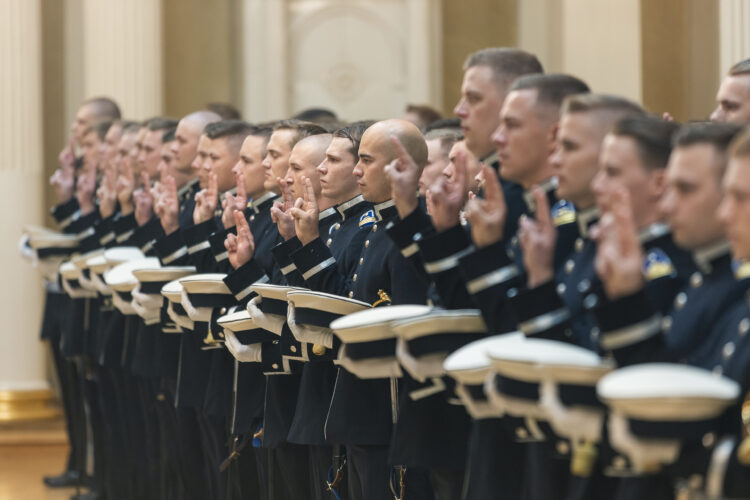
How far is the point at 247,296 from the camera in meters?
5.45

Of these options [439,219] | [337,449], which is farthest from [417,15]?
[439,219]

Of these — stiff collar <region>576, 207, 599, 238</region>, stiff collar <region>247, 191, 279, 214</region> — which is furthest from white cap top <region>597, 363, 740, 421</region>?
stiff collar <region>247, 191, 279, 214</region>

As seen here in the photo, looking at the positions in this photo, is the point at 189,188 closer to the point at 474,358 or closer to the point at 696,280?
the point at 474,358

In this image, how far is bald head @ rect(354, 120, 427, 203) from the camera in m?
4.78

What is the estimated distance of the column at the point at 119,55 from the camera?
11.0m

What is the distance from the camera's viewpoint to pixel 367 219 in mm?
5102

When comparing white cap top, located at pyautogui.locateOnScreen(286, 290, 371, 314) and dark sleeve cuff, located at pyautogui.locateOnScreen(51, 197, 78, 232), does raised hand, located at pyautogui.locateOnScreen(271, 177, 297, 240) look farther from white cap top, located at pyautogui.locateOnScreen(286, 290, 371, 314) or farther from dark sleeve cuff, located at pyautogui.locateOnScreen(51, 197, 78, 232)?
dark sleeve cuff, located at pyautogui.locateOnScreen(51, 197, 78, 232)

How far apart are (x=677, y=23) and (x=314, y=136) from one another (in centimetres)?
419

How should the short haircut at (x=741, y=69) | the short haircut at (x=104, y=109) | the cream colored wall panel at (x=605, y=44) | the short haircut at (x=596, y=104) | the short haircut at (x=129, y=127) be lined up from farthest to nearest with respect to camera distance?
the short haircut at (x=104, y=109), the cream colored wall panel at (x=605, y=44), the short haircut at (x=129, y=127), the short haircut at (x=741, y=69), the short haircut at (x=596, y=104)

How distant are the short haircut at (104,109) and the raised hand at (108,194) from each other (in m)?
1.38

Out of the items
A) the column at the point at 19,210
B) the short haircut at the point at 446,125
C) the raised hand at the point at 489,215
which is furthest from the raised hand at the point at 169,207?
the column at the point at 19,210

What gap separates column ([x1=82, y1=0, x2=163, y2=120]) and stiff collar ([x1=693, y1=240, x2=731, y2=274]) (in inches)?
333

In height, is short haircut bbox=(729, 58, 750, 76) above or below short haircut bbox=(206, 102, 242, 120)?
above

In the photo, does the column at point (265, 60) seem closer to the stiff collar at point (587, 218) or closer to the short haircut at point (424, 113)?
the short haircut at point (424, 113)
